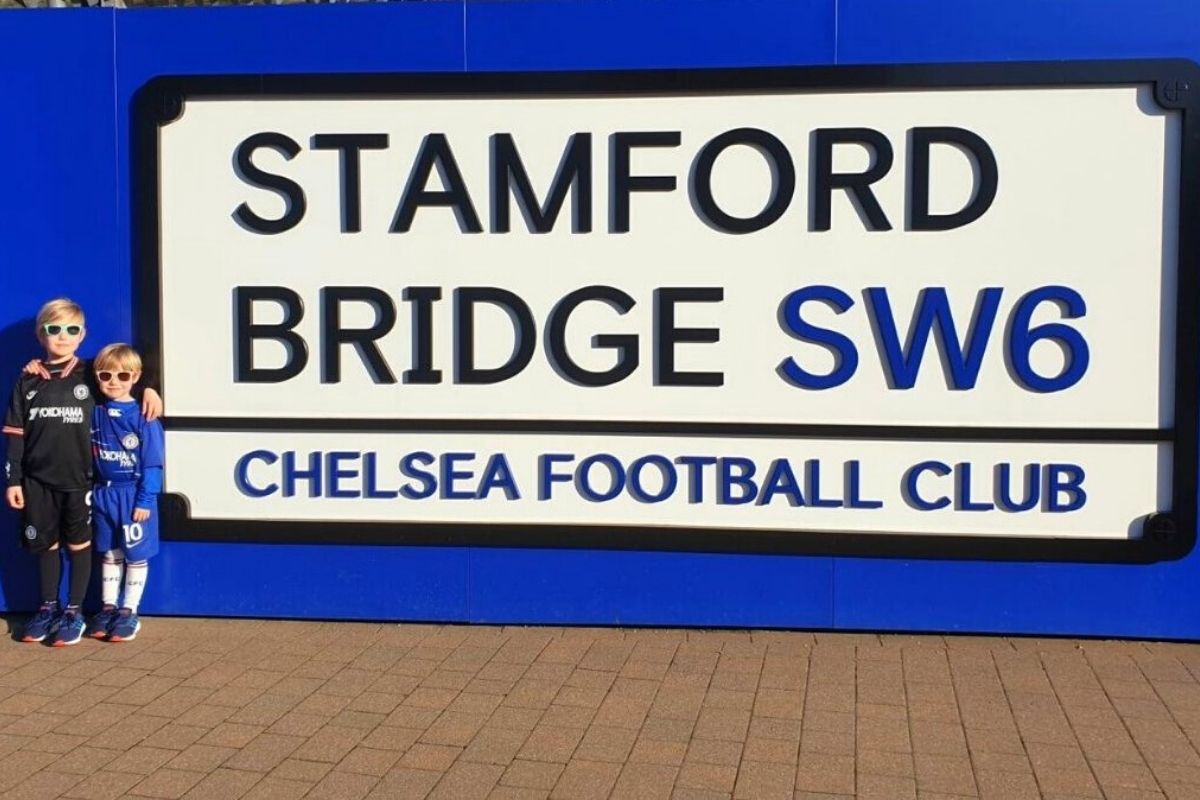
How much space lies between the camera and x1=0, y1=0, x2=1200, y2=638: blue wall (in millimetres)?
4797

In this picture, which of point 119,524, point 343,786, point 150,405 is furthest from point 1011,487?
point 119,524

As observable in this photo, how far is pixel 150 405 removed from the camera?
504 cm

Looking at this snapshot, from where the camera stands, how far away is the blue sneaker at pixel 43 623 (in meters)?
5.01

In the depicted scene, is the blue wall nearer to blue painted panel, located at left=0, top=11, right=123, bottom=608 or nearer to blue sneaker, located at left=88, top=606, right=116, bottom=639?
blue painted panel, located at left=0, top=11, right=123, bottom=608

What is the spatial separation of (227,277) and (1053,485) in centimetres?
372

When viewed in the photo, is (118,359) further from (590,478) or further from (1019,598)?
(1019,598)

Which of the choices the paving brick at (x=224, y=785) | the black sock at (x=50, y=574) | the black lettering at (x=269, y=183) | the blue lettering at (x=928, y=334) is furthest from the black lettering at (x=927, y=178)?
the black sock at (x=50, y=574)

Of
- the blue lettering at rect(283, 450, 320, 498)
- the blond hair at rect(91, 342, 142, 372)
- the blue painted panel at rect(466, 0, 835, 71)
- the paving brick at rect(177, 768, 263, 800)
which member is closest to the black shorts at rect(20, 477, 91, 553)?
the blond hair at rect(91, 342, 142, 372)

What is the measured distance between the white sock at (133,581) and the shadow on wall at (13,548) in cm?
58

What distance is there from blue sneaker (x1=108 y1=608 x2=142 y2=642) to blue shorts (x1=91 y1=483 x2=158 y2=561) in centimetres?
26

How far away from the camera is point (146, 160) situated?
5.09 m

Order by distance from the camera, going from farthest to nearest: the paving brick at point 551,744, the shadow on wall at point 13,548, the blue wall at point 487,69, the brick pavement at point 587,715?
the shadow on wall at point 13,548
the blue wall at point 487,69
the paving brick at point 551,744
the brick pavement at point 587,715

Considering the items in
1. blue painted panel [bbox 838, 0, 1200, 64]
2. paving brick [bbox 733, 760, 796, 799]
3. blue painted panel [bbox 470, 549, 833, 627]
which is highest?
blue painted panel [bbox 838, 0, 1200, 64]

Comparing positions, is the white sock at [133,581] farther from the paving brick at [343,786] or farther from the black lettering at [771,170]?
the black lettering at [771,170]
